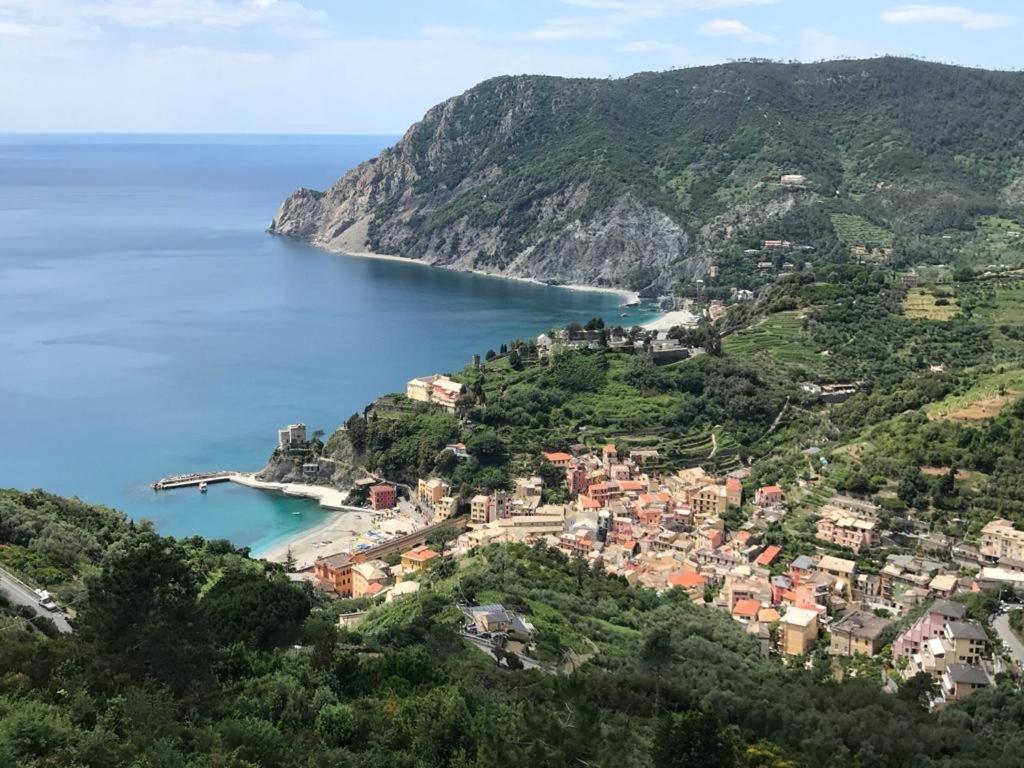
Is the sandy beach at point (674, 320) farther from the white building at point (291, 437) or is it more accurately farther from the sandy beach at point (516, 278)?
the white building at point (291, 437)

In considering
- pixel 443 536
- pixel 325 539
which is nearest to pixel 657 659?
pixel 443 536

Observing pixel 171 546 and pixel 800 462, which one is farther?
pixel 800 462

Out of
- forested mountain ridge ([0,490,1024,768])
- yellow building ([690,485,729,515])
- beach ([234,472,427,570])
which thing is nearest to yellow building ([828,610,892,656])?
forested mountain ridge ([0,490,1024,768])

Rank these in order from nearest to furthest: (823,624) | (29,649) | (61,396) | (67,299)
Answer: (29,649) → (823,624) → (61,396) → (67,299)

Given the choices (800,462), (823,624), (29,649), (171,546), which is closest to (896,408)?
(800,462)

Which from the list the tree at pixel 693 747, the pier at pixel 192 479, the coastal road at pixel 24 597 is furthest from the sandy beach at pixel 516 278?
the tree at pixel 693 747

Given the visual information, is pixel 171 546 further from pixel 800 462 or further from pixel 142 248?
pixel 142 248

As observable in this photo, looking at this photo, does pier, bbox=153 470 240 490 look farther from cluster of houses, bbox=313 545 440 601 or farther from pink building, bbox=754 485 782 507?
pink building, bbox=754 485 782 507
